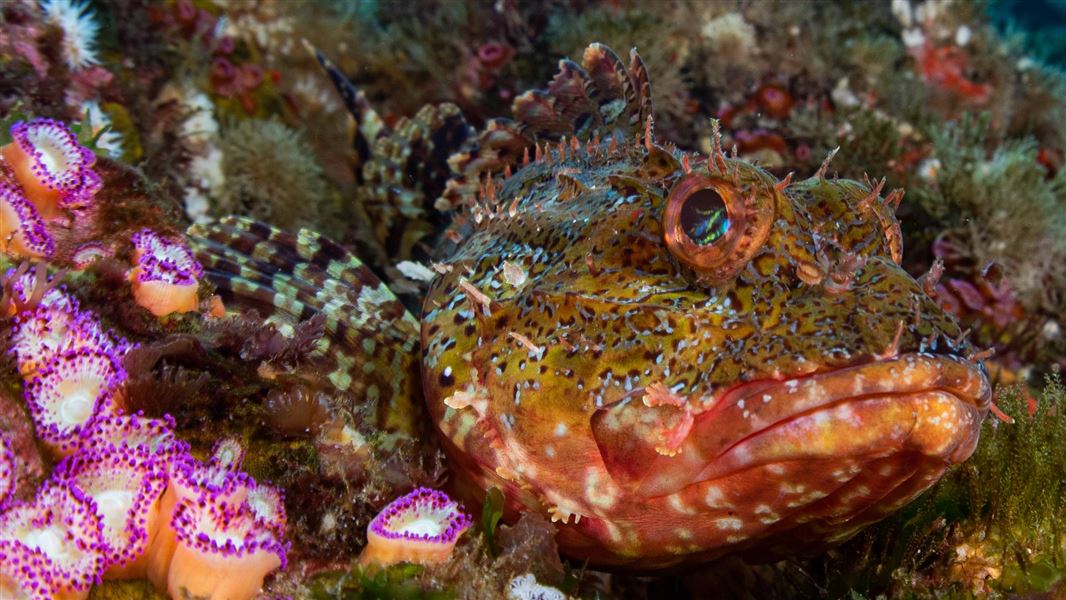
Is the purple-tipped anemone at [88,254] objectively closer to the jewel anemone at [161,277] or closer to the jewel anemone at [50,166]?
the jewel anemone at [161,277]

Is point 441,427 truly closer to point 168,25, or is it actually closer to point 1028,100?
point 168,25

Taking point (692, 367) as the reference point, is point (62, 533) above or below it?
below

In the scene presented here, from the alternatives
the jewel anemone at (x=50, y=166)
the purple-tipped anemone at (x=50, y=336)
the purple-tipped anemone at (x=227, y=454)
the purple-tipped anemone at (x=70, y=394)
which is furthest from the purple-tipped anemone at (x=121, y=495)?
the jewel anemone at (x=50, y=166)

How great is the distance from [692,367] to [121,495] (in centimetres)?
173

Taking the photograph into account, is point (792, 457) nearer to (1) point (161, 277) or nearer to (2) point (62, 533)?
(2) point (62, 533)

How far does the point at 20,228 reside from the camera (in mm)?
2814

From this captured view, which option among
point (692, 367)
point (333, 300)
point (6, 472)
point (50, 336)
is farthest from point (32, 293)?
point (692, 367)

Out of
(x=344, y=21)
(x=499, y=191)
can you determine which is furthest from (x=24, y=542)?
(x=344, y=21)

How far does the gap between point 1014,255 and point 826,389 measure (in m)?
5.74

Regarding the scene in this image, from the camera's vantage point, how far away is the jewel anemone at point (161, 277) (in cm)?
283

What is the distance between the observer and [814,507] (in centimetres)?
256

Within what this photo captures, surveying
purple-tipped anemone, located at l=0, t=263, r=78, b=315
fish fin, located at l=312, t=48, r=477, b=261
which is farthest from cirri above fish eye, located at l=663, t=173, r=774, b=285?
fish fin, located at l=312, t=48, r=477, b=261

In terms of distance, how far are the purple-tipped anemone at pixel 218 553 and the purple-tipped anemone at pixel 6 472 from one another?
0.42m

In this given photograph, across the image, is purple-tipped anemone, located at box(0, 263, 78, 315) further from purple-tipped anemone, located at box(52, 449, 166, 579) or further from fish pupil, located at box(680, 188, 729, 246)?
fish pupil, located at box(680, 188, 729, 246)
